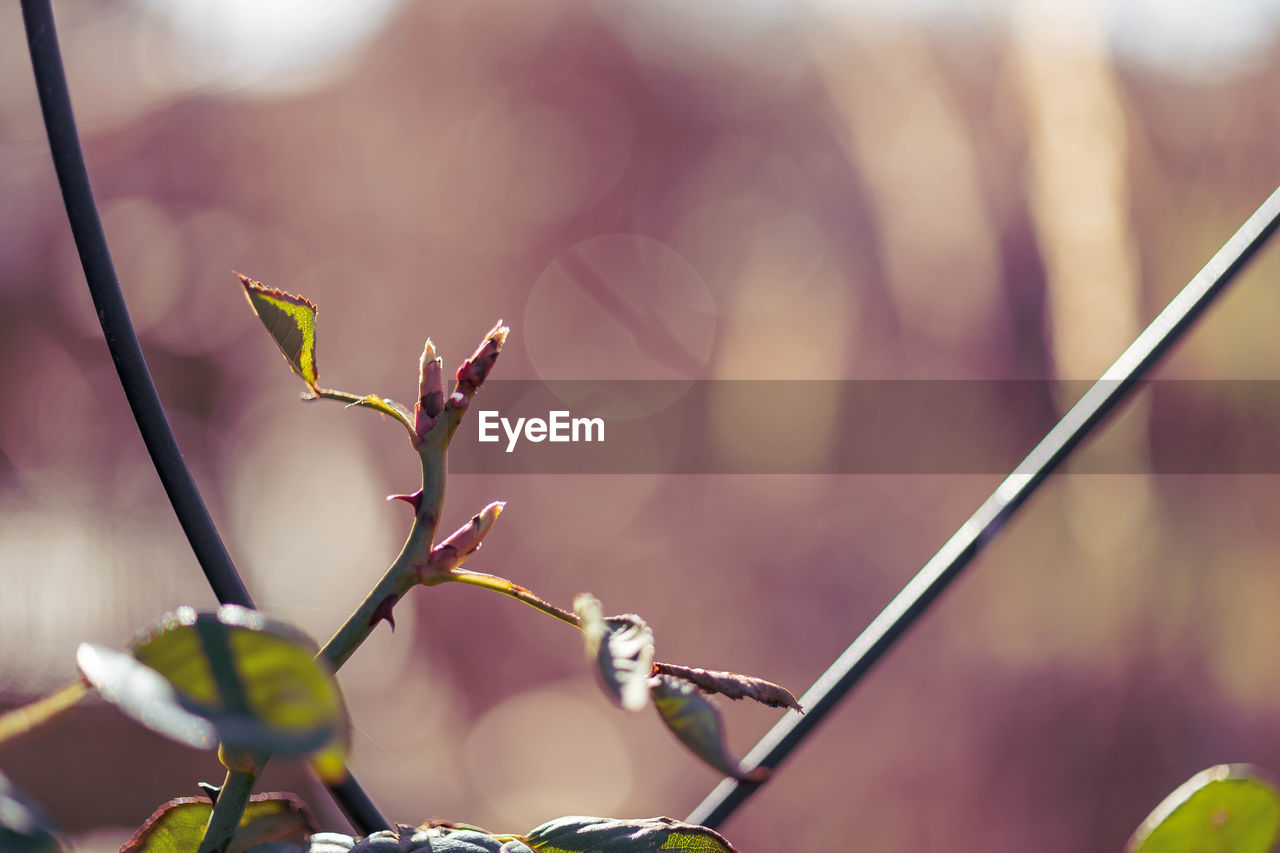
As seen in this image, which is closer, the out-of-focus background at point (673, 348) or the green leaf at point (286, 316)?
the green leaf at point (286, 316)

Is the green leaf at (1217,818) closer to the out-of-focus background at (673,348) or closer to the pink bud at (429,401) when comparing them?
the pink bud at (429,401)

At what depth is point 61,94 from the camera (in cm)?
7

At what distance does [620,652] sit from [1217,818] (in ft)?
0.23

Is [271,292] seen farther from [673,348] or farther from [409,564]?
[673,348]

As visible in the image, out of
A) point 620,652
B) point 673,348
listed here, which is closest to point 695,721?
point 620,652

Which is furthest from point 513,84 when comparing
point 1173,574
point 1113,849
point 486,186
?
point 1113,849

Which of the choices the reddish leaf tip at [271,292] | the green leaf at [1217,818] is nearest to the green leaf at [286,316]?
the reddish leaf tip at [271,292]

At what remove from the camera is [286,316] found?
0.09m

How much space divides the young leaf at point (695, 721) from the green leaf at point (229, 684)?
23 millimetres

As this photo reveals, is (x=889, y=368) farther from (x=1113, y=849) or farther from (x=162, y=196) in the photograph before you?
(x=162, y=196)

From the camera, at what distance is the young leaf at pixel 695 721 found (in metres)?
0.06

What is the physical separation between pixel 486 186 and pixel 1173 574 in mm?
1191

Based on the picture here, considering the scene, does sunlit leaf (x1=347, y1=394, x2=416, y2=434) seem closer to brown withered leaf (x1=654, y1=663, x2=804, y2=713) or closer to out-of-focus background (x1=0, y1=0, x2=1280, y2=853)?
brown withered leaf (x1=654, y1=663, x2=804, y2=713)

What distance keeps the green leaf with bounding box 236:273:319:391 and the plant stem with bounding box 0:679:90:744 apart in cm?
4
